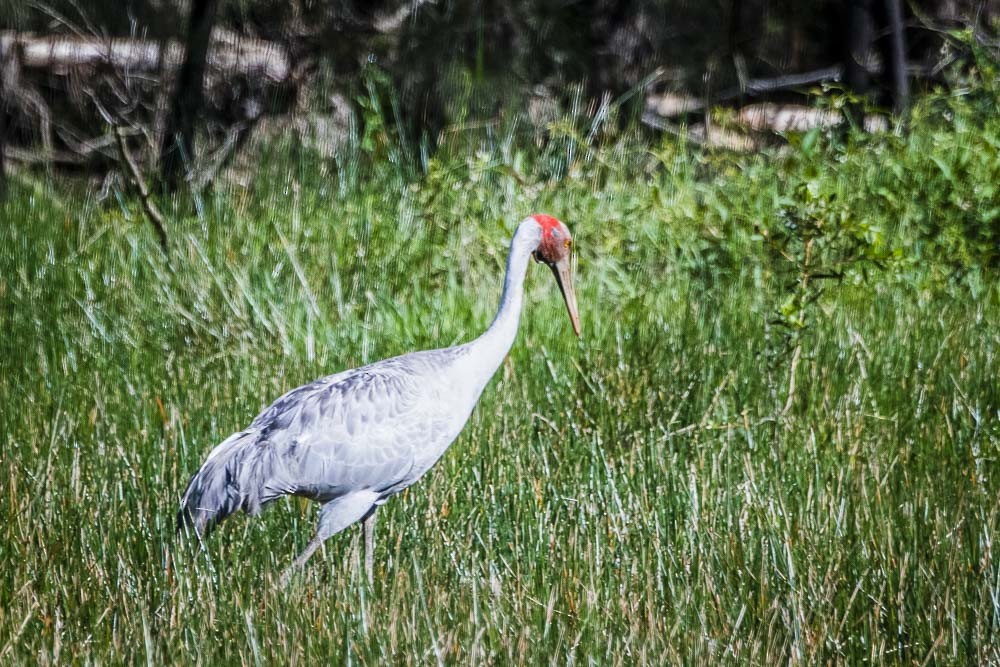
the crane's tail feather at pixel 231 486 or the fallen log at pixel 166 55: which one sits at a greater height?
the fallen log at pixel 166 55

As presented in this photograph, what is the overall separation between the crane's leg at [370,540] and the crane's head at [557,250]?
0.90m

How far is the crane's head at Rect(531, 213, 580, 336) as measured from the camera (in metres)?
3.90

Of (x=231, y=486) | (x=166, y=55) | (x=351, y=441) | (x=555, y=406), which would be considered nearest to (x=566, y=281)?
(x=555, y=406)

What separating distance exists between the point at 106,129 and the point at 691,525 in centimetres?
568

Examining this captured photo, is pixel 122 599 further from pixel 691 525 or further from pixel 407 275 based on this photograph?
pixel 407 275

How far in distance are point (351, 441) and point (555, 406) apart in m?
0.98

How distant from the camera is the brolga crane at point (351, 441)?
323 centimetres

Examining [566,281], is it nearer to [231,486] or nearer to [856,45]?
[231,486]

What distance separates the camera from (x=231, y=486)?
3.22 m

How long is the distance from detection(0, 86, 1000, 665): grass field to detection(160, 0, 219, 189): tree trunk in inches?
22.1

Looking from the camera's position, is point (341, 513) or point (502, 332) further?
point (502, 332)

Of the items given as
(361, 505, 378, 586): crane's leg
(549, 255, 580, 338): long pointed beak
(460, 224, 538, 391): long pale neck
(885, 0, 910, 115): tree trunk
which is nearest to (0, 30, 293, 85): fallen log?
(885, 0, 910, 115): tree trunk

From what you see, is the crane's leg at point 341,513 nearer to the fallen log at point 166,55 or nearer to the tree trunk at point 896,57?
the tree trunk at point 896,57

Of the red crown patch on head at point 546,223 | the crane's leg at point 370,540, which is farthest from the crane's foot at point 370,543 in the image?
the red crown patch on head at point 546,223
